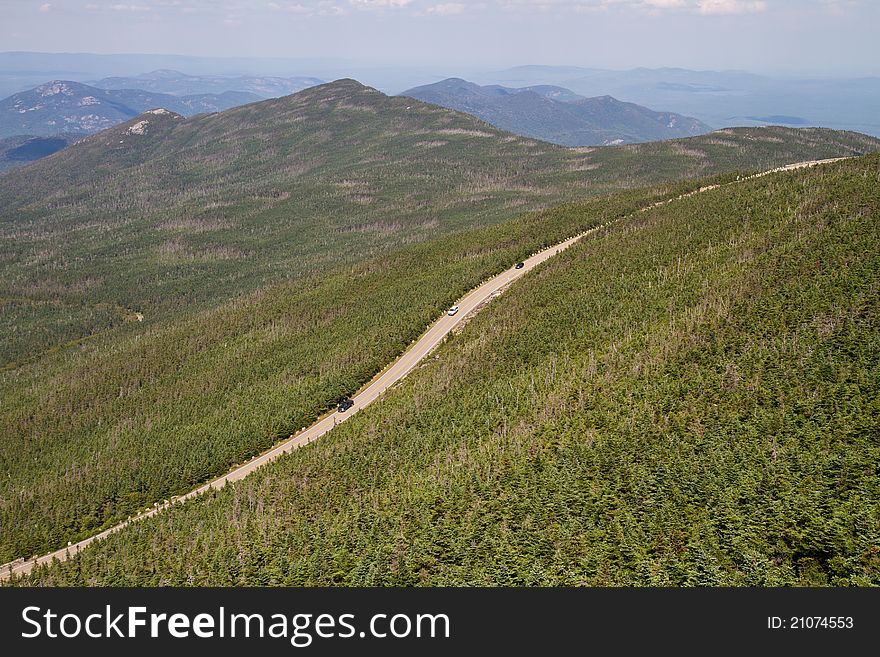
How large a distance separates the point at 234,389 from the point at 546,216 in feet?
359

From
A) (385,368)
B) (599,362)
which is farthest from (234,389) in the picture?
(599,362)

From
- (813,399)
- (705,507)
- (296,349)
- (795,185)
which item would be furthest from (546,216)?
(705,507)

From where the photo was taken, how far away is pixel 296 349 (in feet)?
453

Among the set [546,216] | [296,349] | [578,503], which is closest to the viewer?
[578,503]

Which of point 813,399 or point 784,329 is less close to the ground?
point 784,329

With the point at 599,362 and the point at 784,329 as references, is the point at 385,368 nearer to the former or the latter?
the point at 599,362

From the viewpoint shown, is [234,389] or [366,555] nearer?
[366,555]

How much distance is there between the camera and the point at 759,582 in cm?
4191

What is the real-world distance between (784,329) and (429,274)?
97595mm

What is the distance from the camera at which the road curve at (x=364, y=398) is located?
85.8 meters

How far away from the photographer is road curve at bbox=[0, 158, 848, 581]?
85.8 metres

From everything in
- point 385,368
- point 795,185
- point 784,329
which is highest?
point 795,185

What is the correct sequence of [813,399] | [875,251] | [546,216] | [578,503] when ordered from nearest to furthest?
1. [578,503]
2. [813,399]
3. [875,251]
4. [546,216]

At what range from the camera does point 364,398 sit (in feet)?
356
